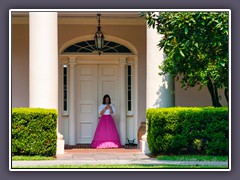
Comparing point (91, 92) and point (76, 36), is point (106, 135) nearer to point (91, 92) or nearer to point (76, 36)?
point (91, 92)

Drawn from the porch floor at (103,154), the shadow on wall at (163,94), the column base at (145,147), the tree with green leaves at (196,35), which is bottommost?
the porch floor at (103,154)

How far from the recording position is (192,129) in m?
15.7

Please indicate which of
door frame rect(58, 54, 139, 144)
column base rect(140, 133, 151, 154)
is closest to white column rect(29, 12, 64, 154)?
column base rect(140, 133, 151, 154)

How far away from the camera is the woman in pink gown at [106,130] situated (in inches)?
768

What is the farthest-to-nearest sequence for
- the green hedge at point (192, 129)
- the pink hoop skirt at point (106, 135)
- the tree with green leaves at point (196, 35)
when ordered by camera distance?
1. the pink hoop skirt at point (106, 135)
2. the green hedge at point (192, 129)
3. the tree with green leaves at point (196, 35)

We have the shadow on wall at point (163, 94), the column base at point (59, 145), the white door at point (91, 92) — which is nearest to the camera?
the column base at point (59, 145)

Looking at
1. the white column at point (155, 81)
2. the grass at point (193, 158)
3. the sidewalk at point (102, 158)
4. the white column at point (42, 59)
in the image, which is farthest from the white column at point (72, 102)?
the grass at point (193, 158)

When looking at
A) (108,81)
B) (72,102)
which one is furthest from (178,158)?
(108,81)

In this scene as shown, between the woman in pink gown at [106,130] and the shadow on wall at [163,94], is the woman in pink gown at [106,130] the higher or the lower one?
the lower one

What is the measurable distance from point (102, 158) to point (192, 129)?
2182 mm

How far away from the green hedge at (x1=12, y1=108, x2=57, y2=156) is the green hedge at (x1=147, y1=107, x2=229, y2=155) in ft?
7.84

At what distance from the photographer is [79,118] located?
20516 mm

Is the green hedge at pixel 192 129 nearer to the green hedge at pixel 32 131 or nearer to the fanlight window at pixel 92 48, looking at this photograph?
the green hedge at pixel 32 131
